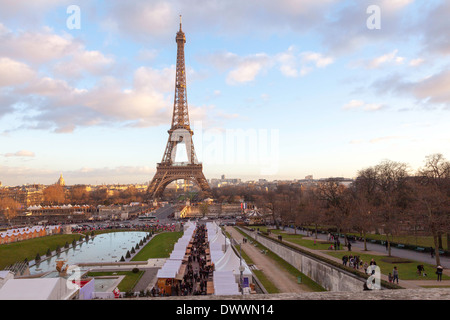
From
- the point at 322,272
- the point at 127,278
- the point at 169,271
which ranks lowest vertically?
the point at 127,278

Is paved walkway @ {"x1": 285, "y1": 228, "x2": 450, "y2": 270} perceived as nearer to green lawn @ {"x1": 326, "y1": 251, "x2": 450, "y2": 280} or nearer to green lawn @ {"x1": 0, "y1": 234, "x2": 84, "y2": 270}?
green lawn @ {"x1": 326, "y1": 251, "x2": 450, "y2": 280}

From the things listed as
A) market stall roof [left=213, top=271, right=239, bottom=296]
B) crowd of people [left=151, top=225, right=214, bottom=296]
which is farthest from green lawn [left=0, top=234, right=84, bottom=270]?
market stall roof [left=213, top=271, right=239, bottom=296]

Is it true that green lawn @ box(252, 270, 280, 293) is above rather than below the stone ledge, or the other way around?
below

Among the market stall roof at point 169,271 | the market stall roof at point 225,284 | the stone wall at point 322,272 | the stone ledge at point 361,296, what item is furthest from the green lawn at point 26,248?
the stone ledge at point 361,296

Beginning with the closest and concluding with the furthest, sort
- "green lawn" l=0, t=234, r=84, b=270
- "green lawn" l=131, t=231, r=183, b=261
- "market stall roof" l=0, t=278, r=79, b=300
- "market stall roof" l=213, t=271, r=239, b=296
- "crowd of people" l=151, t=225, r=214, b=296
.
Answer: "market stall roof" l=0, t=278, r=79, b=300 → "market stall roof" l=213, t=271, r=239, b=296 → "crowd of people" l=151, t=225, r=214, b=296 → "green lawn" l=131, t=231, r=183, b=261 → "green lawn" l=0, t=234, r=84, b=270

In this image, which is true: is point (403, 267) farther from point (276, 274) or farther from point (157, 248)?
point (157, 248)

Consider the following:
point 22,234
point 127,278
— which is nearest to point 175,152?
point 22,234

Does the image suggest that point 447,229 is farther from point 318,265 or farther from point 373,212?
point 373,212
